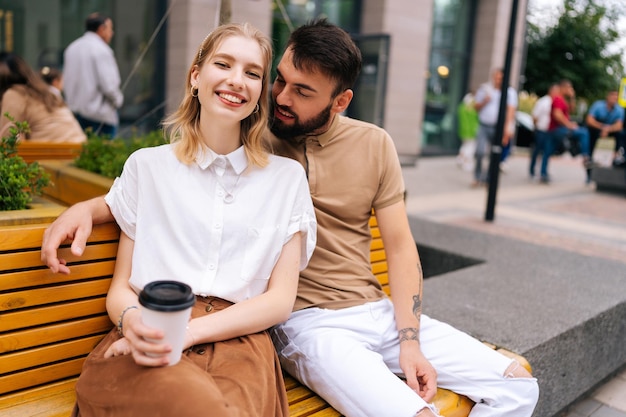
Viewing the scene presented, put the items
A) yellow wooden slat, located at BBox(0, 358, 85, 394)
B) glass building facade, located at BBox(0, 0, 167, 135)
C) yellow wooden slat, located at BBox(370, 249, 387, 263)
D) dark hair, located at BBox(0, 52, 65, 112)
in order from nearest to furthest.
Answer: yellow wooden slat, located at BBox(0, 358, 85, 394)
yellow wooden slat, located at BBox(370, 249, 387, 263)
dark hair, located at BBox(0, 52, 65, 112)
glass building facade, located at BBox(0, 0, 167, 135)

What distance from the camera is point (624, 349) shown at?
360 centimetres

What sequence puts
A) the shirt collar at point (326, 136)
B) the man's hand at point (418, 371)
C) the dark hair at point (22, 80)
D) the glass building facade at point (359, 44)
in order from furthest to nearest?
1. the glass building facade at point (359, 44)
2. the dark hair at point (22, 80)
3. the shirt collar at point (326, 136)
4. the man's hand at point (418, 371)

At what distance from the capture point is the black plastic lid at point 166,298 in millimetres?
1406

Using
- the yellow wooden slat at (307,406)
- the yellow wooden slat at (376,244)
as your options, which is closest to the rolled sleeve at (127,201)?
the yellow wooden slat at (307,406)

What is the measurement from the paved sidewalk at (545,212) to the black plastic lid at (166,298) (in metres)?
2.65

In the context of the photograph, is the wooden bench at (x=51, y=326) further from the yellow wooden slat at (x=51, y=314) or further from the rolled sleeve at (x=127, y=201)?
the rolled sleeve at (x=127, y=201)

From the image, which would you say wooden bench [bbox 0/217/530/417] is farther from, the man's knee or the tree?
the tree

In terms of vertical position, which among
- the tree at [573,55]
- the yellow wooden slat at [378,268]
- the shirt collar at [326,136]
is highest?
the tree at [573,55]

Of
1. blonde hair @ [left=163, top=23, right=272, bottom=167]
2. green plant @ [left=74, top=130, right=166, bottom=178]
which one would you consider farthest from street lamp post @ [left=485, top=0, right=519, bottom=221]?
blonde hair @ [left=163, top=23, right=272, bottom=167]

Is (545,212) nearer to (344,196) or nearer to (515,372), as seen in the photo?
(515,372)

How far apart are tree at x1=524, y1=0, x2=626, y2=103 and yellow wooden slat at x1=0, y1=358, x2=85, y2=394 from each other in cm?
2767

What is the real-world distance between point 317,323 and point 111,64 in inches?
183

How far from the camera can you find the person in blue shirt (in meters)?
12.8

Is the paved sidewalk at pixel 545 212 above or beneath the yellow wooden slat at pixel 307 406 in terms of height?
beneath
